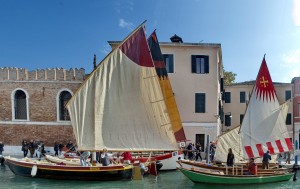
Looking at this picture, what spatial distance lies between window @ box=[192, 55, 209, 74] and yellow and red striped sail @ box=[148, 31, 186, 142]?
589cm

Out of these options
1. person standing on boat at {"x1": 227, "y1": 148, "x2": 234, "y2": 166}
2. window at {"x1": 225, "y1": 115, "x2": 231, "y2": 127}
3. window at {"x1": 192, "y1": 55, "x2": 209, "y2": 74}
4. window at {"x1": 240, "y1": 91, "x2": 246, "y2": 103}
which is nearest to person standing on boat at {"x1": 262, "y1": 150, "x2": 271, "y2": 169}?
person standing on boat at {"x1": 227, "y1": 148, "x2": 234, "y2": 166}

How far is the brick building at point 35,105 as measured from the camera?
26.1 meters

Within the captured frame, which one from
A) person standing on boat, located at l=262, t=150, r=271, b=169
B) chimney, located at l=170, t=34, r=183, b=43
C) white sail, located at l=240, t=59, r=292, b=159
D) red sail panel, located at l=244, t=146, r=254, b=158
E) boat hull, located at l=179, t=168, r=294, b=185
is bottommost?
boat hull, located at l=179, t=168, r=294, b=185

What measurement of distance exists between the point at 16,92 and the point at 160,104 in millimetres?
17925

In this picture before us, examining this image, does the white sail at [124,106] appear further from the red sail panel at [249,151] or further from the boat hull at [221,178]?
the red sail panel at [249,151]

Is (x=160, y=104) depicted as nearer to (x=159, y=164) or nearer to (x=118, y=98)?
(x=118, y=98)

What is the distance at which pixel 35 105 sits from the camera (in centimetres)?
2639

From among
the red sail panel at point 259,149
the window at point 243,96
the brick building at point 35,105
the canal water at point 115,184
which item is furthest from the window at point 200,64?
the window at point 243,96

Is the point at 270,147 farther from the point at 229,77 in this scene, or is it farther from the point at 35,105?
the point at 229,77

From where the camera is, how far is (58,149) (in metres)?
23.5

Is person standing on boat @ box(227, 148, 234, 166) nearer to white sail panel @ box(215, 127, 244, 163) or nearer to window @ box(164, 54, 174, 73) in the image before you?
white sail panel @ box(215, 127, 244, 163)

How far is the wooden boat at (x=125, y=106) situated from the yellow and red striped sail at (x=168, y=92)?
4.11 m

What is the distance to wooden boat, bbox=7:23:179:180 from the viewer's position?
552 inches

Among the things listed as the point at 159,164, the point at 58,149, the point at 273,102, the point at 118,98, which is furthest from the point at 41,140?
the point at 273,102
